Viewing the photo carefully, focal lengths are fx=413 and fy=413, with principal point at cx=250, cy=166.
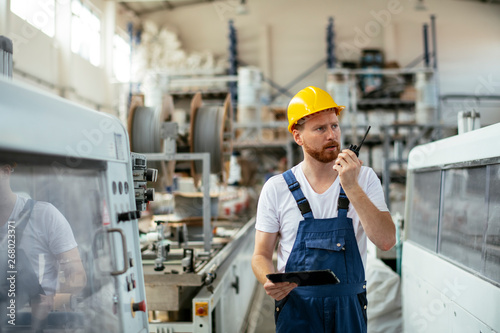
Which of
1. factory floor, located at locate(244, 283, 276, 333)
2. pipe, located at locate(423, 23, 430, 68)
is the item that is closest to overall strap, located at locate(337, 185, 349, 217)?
factory floor, located at locate(244, 283, 276, 333)

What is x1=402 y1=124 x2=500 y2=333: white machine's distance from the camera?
1.64 metres

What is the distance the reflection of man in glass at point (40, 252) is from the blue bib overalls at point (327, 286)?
78 cm

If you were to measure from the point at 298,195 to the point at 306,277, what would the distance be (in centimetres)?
37

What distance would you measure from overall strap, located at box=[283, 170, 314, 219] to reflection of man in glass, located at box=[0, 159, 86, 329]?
817 millimetres

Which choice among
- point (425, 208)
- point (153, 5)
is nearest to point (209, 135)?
point (425, 208)

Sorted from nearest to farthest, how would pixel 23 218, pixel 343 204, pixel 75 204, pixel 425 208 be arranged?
pixel 23 218 < pixel 75 204 < pixel 343 204 < pixel 425 208

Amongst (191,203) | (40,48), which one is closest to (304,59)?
(40,48)

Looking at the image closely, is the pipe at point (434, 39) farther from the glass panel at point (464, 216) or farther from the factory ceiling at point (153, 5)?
the glass panel at point (464, 216)

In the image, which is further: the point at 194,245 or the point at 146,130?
the point at 146,130

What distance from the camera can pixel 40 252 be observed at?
1.19m

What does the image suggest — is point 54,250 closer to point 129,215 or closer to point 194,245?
point 129,215

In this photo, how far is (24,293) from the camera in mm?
1142

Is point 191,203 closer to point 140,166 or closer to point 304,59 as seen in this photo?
point 140,166

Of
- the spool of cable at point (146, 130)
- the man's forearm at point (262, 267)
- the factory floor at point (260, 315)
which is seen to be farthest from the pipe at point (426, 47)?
the man's forearm at point (262, 267)
